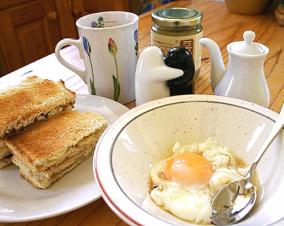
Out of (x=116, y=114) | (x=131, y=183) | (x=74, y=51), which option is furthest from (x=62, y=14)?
(x=131, y=183)

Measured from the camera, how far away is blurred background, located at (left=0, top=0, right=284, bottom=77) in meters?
1.85

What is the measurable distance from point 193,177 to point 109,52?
0.36 meters

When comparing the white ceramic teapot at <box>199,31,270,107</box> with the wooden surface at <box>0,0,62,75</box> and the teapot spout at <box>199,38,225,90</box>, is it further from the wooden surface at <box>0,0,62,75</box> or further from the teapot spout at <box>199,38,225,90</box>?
the wooden surface at <box>0,0,62,75</box>

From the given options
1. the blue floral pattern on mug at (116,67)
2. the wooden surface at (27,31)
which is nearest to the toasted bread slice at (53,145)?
the blue floral pattern on mug at (116,67)

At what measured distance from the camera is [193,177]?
0.53m

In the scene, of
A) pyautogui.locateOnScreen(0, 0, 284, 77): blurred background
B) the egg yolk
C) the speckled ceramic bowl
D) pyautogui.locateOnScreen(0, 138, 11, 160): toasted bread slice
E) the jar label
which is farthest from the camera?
pyautogui.locateOnScreen(0, 0, 284, 77): blurred background

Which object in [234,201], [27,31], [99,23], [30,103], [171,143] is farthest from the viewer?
[27,31]

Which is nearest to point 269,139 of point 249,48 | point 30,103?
point 249,48

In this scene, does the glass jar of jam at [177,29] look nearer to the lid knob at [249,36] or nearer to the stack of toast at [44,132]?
the lid knob at [249,36]

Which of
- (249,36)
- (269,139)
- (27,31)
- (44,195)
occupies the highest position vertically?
(249,36)

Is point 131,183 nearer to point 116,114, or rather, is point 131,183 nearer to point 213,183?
point 213,183

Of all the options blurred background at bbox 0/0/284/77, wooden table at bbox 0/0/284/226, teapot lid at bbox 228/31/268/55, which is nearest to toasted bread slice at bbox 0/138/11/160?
wooden table at bbox 0/0/284/226

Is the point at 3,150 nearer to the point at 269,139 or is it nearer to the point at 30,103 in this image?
the point at 30,103

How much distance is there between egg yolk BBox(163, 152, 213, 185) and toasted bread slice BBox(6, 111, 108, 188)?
186mm
